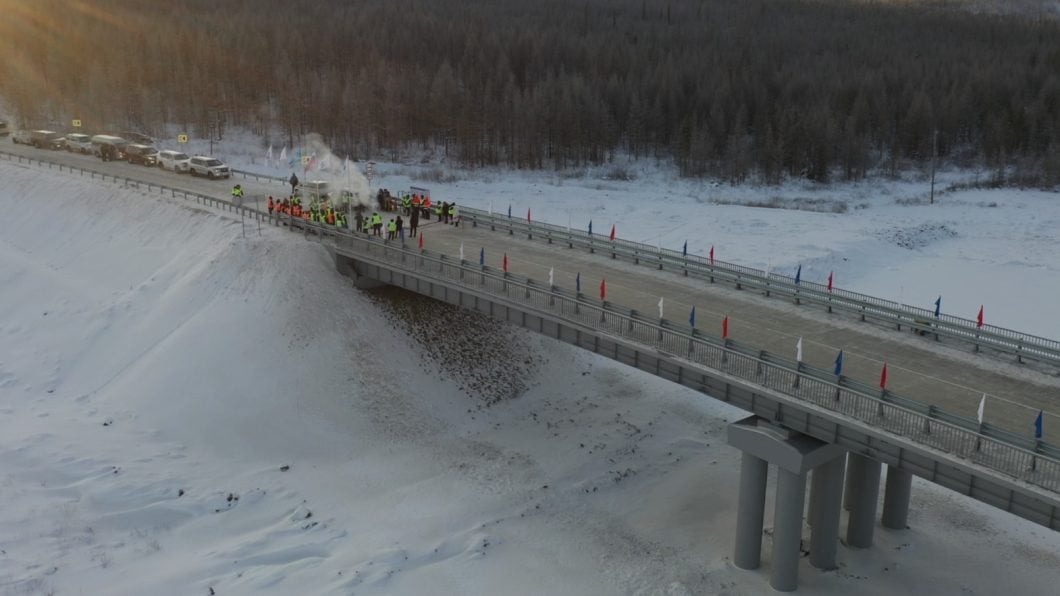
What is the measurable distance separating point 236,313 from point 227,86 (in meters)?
75.9

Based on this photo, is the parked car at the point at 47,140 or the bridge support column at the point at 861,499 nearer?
the bridge support column at the point at 861,499

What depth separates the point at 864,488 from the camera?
24.4 meters

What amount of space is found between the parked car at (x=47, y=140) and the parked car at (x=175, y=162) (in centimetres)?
1481

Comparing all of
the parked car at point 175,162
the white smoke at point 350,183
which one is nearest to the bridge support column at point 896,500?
the white smoke at point 350,183

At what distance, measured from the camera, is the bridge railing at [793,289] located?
23.9 metres

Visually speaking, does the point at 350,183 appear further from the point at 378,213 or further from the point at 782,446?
the point at 782,446

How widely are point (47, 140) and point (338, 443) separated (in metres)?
51.0

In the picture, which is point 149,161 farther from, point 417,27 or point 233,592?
point 417,27

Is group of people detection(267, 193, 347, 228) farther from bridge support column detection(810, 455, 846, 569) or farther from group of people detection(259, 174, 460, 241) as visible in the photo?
bridge support column detection(810, 455, 846, 569)

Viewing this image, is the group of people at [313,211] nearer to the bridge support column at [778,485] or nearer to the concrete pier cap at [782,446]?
the concrete pier cap at [782,446]

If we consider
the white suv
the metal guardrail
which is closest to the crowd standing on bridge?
the metal guardrail

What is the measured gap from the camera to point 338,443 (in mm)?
30344

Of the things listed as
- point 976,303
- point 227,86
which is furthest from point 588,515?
point 227,86

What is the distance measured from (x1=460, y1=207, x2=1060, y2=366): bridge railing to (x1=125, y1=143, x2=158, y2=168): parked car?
29245mm
